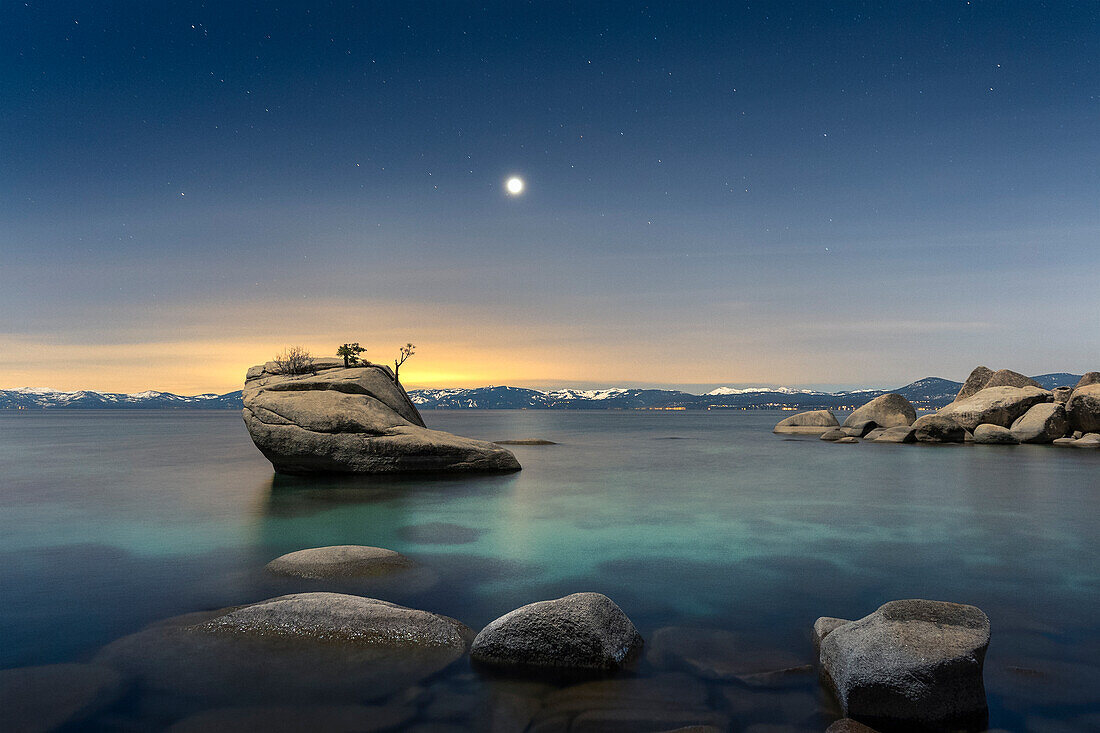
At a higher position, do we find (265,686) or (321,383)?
(321,383)

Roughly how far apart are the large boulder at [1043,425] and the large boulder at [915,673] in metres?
40.7

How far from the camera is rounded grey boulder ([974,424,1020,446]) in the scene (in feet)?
123

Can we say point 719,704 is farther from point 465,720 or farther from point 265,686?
point 265,686

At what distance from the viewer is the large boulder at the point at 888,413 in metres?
47.2

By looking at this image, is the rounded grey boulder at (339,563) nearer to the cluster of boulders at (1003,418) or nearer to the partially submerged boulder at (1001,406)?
the cluster of boulders at (1003,418)

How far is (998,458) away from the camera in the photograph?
98.1 feet

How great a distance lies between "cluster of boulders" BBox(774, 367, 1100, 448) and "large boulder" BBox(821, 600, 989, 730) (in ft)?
129

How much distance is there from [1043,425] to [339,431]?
39.9 m

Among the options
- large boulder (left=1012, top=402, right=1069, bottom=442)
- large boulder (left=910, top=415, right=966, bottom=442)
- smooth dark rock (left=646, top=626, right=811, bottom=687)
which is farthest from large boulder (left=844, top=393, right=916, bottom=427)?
smooth dark rock (left=646, top=626, right=811, bottom=687)

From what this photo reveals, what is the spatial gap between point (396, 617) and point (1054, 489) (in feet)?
72.7

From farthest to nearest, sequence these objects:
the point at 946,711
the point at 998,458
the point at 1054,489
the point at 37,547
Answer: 1. the point at 998,458
2. the point at 1054,489
3. the point at 37,547
4. the point at 946,711

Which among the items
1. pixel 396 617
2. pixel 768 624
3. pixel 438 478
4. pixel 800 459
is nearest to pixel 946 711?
pixel 768 624

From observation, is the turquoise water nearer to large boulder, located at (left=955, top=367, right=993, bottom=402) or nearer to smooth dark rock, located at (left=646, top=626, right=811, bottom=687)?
smooth dark rock, located at (left=646, top=626, right=811, bottom=687)

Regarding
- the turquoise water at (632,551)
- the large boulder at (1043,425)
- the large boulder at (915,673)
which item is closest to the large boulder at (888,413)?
the large boulder at (1043,425)
